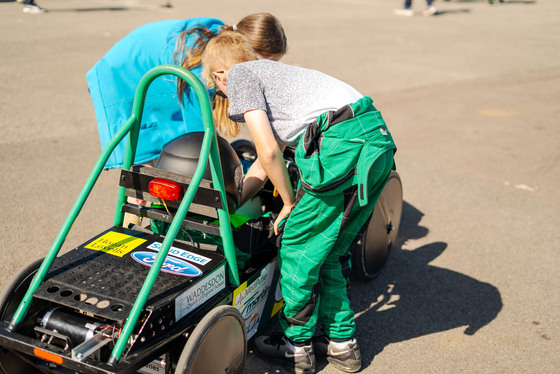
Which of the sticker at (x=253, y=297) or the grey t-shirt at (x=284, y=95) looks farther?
the sticker at (x=253, y=297)

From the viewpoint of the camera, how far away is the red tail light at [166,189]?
2389 millimetres

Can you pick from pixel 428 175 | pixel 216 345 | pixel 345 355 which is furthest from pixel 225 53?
pixel 428 175

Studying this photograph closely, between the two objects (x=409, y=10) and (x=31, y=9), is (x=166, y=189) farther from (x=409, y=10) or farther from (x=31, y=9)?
(x=409, y=10)

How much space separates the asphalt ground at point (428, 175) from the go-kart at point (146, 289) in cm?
65

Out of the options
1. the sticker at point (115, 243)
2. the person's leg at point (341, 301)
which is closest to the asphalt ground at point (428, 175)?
the person's leg at point (341, 301)

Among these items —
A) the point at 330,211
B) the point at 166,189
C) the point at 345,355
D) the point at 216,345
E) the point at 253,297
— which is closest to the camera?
the point at 216,345

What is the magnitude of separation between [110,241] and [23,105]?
15.8 ft

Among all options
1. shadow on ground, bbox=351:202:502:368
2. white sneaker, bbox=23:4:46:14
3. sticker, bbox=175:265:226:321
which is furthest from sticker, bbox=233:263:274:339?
white sneaker, bbox=23:4:46:14

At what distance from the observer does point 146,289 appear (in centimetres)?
203

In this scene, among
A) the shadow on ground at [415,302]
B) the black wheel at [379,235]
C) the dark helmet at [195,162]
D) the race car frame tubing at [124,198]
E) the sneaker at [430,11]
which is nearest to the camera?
the race car frame tubing at [124,198]

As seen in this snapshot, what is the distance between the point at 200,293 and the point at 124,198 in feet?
2.08

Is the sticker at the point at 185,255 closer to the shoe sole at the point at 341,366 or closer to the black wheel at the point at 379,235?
the shoe sole at the point at 341,366

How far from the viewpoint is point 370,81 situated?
28.6 ft

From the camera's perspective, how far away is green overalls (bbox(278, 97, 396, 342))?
2404 millimetres
